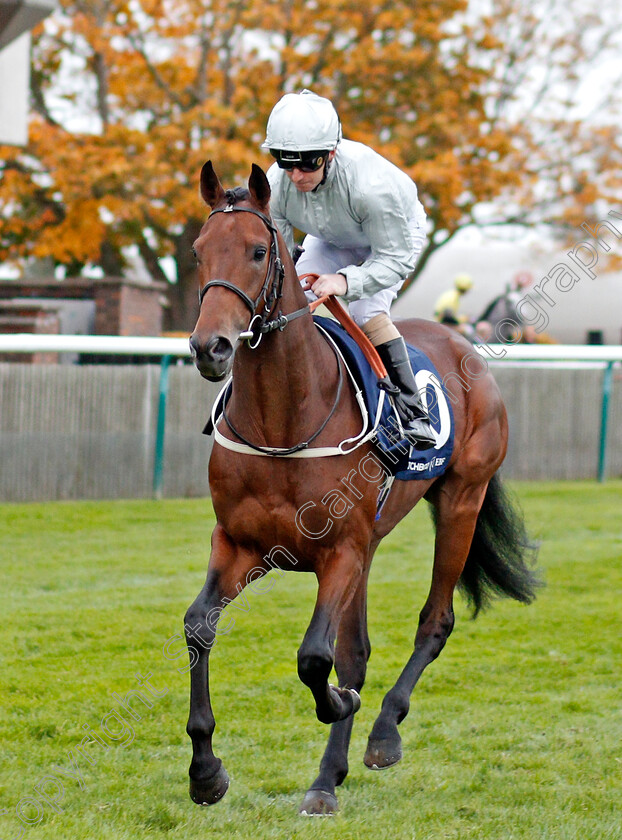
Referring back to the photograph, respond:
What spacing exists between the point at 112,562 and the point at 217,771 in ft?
13.1

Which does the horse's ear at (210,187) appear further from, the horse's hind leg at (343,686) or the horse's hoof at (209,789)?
the horse's hoof at (209,789)

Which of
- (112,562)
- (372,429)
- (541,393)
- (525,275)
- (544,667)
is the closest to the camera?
(372,429)

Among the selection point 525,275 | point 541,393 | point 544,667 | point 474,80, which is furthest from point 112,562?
point 474,80

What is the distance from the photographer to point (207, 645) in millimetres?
3477

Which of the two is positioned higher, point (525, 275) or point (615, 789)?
point (525, 275)

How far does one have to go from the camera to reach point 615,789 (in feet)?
12.6

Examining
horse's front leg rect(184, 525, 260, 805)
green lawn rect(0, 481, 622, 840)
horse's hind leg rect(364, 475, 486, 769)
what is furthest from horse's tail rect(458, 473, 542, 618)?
horse's front leg rect(184, 525, 260, 805)

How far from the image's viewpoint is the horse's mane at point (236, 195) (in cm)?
318

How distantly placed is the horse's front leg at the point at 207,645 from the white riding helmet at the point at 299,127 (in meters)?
1.26

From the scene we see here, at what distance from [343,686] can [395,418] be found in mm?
1045

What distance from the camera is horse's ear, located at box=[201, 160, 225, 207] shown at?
3205mm

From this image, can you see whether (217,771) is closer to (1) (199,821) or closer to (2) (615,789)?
(1) (199,821)

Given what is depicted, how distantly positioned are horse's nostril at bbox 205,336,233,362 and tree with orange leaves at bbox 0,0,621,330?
1217cm

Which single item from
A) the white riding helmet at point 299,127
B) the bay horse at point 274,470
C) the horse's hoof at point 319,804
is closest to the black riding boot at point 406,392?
the bay horse at point 274,470
